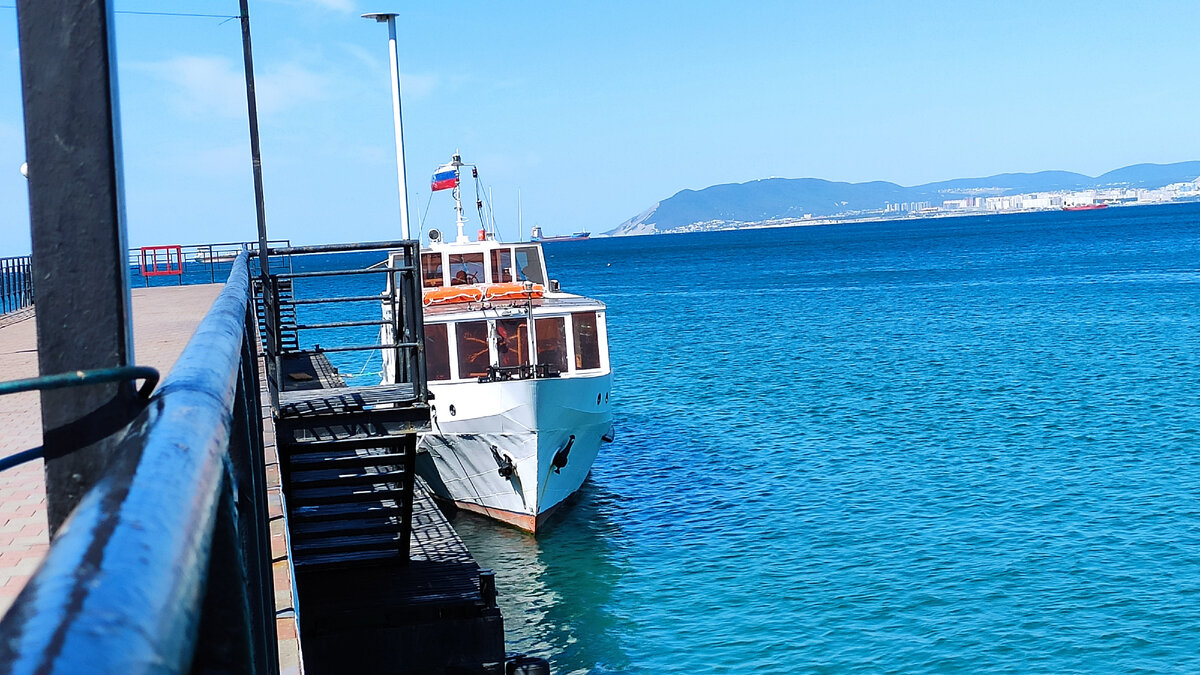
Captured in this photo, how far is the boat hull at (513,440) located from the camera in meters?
18.0

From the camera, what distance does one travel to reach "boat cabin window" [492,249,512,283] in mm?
22562

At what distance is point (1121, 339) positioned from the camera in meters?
38.2

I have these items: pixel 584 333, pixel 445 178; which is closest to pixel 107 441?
pixel 584 333

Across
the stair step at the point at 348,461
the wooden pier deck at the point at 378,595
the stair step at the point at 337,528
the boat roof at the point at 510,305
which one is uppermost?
the boat roof at the point at 510,305

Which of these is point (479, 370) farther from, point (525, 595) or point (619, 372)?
point (619, 372)

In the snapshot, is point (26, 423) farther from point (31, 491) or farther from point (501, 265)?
point (501, 265)

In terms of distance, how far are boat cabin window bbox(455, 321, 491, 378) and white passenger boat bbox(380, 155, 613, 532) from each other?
0.05 ft

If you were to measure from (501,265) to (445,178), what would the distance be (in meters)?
3.13

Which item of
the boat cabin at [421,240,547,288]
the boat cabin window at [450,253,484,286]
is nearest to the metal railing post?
the boat cabin at [421,240,547,288]

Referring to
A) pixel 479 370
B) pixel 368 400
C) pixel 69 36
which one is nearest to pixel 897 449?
pixel 479 370

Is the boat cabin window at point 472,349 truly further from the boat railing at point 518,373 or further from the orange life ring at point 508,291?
the orange life ring at point 508,291

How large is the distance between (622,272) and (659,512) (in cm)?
9975

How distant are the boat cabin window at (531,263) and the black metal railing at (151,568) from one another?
2173 centimetres

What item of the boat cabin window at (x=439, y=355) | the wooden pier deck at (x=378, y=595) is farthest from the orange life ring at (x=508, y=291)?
the wooden pier deck at (x=378, y=595)
